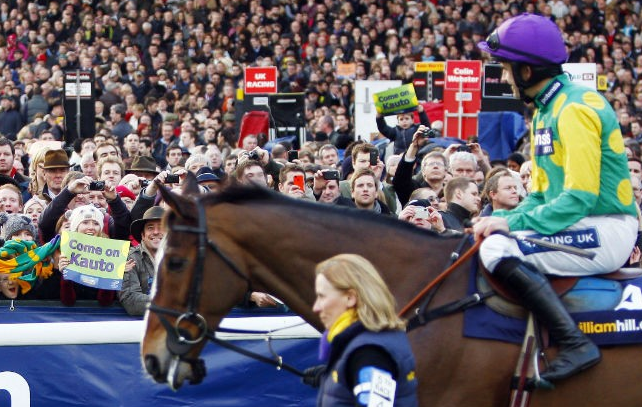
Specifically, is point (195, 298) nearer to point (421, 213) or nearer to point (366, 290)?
point (366, 290)

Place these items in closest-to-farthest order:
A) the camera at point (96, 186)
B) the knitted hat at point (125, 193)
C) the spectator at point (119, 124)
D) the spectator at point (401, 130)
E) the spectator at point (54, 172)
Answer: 1. the camera at point (96, 186)
2. the knitted hat at point (125, 193)
3. the spectator at point (54, 172)
4. the spectator at point (401, 130)
5. the spectator at point (119, 124)

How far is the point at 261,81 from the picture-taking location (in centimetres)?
1819

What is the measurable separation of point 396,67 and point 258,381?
60.6ft

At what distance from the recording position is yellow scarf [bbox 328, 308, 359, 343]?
12.7ft

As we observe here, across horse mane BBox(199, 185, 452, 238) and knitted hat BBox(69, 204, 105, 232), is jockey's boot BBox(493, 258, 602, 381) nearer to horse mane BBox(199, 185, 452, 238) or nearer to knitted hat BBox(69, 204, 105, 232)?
horse mane BBox(199, 185, 452, 238)

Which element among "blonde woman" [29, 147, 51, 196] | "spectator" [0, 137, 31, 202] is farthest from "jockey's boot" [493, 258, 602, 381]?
"spectator" [0, 137, 31, 202]

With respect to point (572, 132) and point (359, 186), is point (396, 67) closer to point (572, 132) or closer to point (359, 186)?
point (359, 186)

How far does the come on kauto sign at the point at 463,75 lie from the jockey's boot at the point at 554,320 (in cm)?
1253

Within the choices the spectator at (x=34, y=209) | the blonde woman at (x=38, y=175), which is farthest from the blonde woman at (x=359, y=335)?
A: the blonde woman at (x=38, y=175)

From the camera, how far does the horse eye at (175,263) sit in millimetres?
4699

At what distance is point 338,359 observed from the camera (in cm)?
395

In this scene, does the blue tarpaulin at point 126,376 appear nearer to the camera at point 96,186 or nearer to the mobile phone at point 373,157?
the camera at point 96,186

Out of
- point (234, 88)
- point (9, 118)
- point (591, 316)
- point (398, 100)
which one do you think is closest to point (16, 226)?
point (591, 316)

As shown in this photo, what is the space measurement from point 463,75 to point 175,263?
12.8 metres
